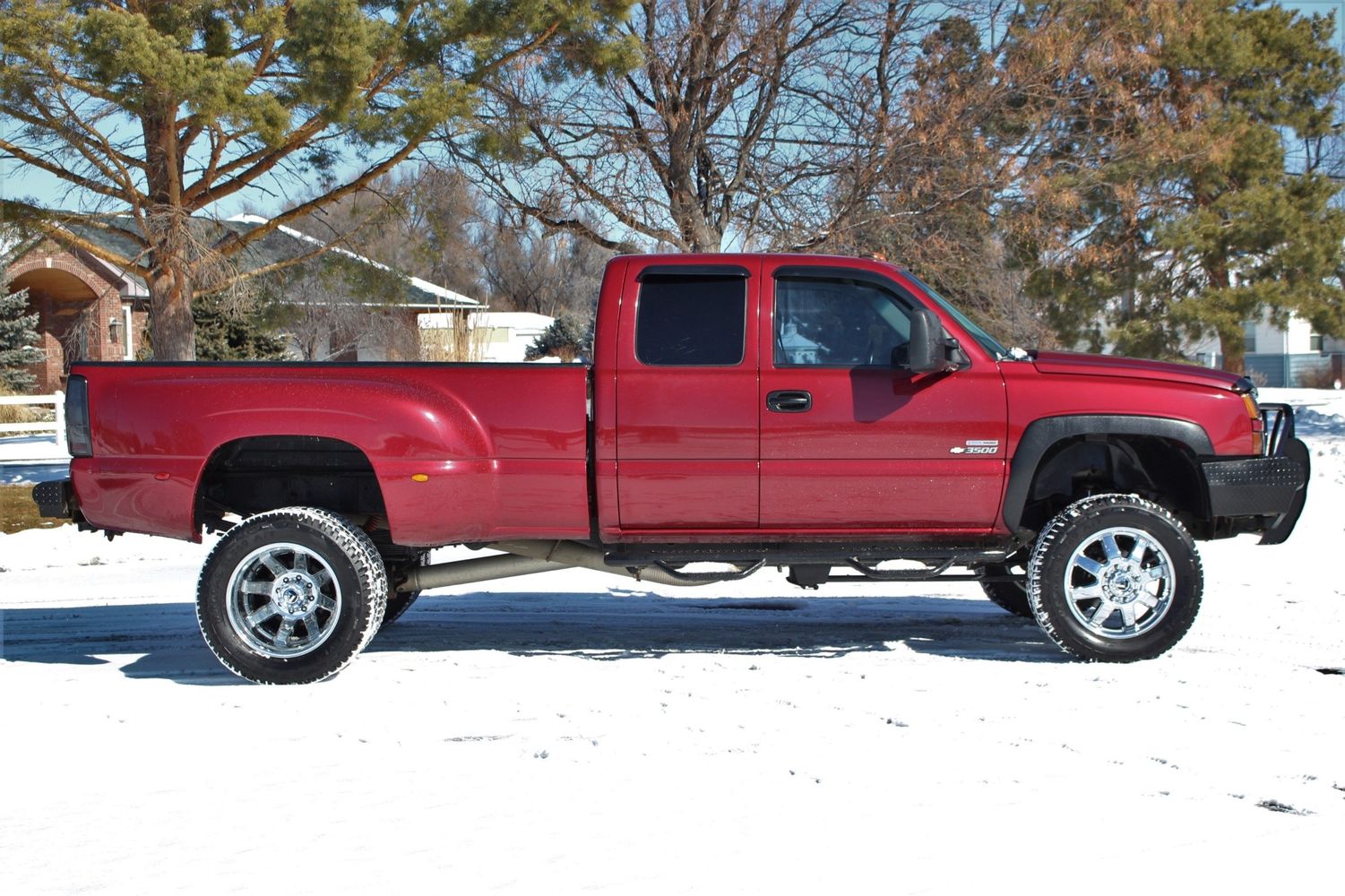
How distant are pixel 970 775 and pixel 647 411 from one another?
7.51ft

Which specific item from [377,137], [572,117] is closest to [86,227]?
[377,137]

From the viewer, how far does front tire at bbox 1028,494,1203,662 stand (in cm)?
597

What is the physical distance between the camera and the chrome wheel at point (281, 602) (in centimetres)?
588

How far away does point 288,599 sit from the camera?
5.90 m

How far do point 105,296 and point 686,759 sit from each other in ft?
44.9

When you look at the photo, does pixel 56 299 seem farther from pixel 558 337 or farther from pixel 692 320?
pixel 692 320

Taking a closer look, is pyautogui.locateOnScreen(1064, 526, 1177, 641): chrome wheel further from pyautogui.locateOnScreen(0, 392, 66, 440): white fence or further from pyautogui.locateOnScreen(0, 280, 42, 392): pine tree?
pyautogui.locateOnScreen(0, 280, 42, 392): pine tree

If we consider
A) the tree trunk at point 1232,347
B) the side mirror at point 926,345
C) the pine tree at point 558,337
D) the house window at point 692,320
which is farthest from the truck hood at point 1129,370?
the pine tree at point 558,337

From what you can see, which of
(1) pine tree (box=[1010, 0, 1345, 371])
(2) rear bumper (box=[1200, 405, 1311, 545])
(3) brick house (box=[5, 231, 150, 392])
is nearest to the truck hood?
(2) rear bumper (box=[1200, 405, 1311, 545])

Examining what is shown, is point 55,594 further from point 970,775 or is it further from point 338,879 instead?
point 970,775

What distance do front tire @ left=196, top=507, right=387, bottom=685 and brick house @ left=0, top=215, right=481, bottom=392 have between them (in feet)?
13.9

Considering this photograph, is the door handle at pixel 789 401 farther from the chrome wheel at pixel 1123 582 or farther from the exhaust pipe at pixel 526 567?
the chrome wheel at pixel 1123 582

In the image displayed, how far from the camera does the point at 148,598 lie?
8.52 metres

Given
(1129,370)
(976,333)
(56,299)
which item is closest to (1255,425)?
(1129,370)
